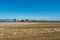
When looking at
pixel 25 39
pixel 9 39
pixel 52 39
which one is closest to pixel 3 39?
pixel 9 39

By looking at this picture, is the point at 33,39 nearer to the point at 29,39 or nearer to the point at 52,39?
the point at 29,39

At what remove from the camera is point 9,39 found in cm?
3250

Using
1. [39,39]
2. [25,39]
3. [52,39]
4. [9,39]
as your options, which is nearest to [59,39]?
[52,39]

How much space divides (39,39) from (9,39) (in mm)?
4719

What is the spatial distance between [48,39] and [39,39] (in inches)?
56.0

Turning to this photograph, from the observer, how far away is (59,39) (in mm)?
32812

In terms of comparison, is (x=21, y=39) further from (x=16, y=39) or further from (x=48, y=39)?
(x=48, y=39)

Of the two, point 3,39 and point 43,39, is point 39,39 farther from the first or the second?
point 3,39

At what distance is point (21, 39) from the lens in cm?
3266

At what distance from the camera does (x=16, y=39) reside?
3278 centimetres

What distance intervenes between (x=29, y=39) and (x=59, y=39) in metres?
4.74

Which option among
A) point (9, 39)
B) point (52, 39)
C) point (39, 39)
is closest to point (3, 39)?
point (9, 39)

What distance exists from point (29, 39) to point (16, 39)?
80.8 inches

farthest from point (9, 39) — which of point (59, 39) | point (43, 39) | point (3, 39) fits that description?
point (59, 39)
